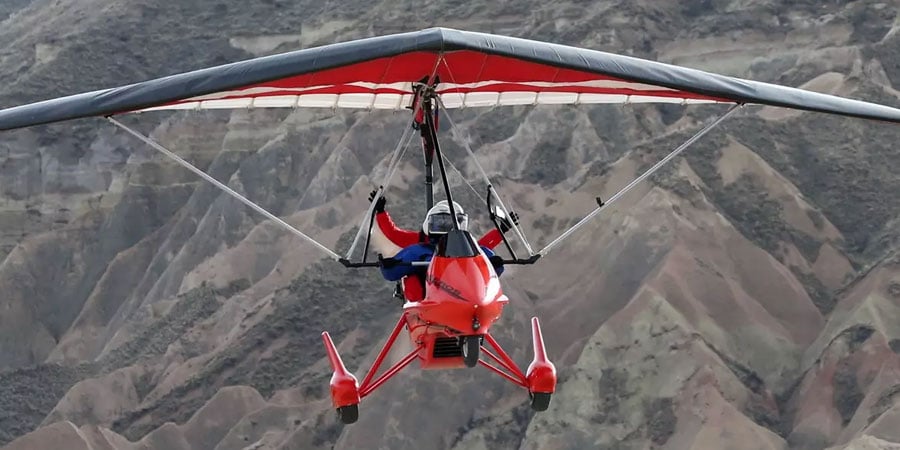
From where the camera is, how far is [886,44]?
49156 millimetres

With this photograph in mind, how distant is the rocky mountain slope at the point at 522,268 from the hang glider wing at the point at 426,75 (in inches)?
541

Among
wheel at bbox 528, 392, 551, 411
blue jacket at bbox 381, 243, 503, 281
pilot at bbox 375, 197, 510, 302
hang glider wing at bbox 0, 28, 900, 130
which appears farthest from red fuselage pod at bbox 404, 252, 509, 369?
hang glider wing at bbox 0, 28, 900, 130

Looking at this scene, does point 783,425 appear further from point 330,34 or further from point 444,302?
point 330,34

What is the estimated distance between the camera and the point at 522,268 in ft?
141

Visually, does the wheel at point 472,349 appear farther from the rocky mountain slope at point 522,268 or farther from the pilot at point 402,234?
the rocky mountain slope at point 522,268

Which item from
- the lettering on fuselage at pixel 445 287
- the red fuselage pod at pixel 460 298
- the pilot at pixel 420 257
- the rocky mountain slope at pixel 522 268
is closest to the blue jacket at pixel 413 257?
the pilot at pixel 420 257

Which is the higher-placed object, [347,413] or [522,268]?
[347,413]

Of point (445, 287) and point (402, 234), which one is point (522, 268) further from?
point (445, 287)

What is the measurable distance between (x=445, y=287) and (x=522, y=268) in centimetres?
2462

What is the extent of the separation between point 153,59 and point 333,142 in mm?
14972

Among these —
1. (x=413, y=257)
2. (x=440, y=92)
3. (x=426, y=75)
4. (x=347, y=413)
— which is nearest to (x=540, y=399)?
(x=347, y=413)

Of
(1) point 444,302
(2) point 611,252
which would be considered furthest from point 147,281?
(1) point 444,302

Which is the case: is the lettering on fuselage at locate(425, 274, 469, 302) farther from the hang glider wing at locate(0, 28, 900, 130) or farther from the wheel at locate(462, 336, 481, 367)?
the hang glider wing at locate(0, 28, 900, 130)

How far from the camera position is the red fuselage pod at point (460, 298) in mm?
18000
